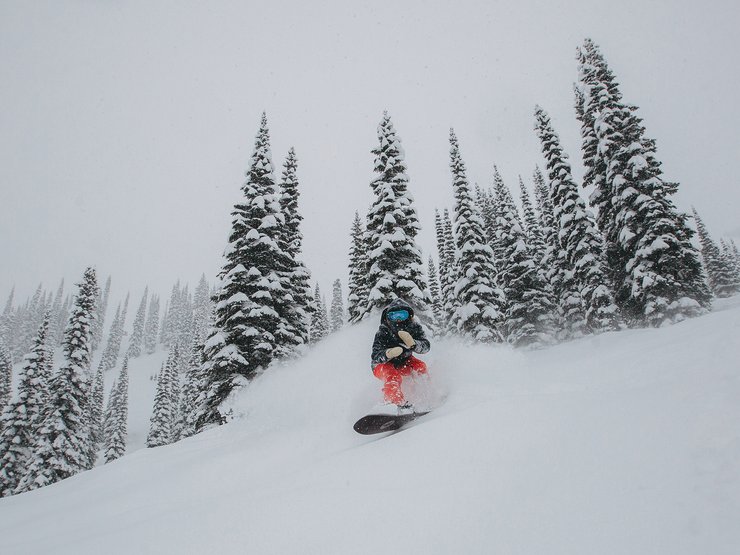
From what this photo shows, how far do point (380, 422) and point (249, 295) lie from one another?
43.9ft

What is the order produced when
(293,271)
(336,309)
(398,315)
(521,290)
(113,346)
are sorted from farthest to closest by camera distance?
(113,346)
(336,309)
(521,290)
(293,271)
(398,315)

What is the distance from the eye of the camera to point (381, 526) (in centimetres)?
274

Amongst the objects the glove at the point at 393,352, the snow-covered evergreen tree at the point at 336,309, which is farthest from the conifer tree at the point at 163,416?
the glove at the point at 393,352

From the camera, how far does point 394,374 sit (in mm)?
6461

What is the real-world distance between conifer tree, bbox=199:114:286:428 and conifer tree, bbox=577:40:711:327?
18115mm

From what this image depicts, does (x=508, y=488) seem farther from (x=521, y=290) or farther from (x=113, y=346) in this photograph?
(x=113, y=346)

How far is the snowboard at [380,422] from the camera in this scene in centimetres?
569

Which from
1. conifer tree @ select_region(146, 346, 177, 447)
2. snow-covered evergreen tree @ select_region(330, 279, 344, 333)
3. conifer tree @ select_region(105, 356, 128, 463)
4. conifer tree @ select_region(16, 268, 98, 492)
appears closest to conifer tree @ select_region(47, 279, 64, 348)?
conifer tree @ select_region(105, 356, 128, 463)

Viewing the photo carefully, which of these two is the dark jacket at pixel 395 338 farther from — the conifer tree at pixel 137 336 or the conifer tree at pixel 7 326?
the conifer tree at pixel 7 326

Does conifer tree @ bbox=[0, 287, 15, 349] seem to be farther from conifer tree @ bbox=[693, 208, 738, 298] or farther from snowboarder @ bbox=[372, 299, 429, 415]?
conifer tree @ bbox=[693, 208, 738, 298]

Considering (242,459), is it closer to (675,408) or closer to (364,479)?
(364,479)

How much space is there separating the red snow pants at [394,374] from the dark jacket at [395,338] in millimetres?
104

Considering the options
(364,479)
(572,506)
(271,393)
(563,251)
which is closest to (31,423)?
(271,393)

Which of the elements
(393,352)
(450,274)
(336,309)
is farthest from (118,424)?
(393,352)
